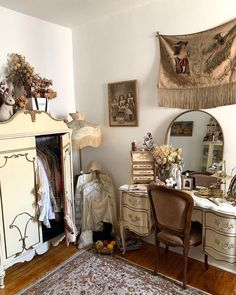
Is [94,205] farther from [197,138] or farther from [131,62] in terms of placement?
[131,62]

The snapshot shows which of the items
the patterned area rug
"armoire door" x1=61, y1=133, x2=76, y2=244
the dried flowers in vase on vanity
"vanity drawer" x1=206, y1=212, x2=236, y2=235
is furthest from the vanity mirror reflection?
"armoire door" x1=61, y1=133, x2=76, y2=244

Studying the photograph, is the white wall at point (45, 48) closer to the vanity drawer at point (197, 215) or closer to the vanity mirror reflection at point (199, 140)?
the vanity mirror reflection at point (199, 140)

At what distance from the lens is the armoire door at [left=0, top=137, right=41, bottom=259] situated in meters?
2.15

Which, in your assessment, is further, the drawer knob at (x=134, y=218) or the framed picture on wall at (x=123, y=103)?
the framed picture on wall at (x=123, y=103)

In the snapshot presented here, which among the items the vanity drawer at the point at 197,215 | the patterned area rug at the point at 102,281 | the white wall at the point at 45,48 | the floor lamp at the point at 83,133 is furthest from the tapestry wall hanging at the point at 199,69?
the patterned area rug at the point at 102,281

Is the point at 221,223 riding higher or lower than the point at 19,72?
lower

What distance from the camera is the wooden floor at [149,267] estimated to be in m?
2.14

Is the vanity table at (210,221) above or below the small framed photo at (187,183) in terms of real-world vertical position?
below

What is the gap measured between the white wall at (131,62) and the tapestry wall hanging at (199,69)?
0.29 feet

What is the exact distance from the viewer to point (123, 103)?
2.90 meters

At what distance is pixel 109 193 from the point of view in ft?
9.79

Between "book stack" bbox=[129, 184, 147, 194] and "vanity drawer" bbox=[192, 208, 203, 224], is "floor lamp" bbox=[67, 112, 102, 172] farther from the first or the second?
"vanity drawer" bbox=[192, 208, 203, 224]

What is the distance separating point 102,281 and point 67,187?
1025mm

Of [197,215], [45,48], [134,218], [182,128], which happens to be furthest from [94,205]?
[45,48]
